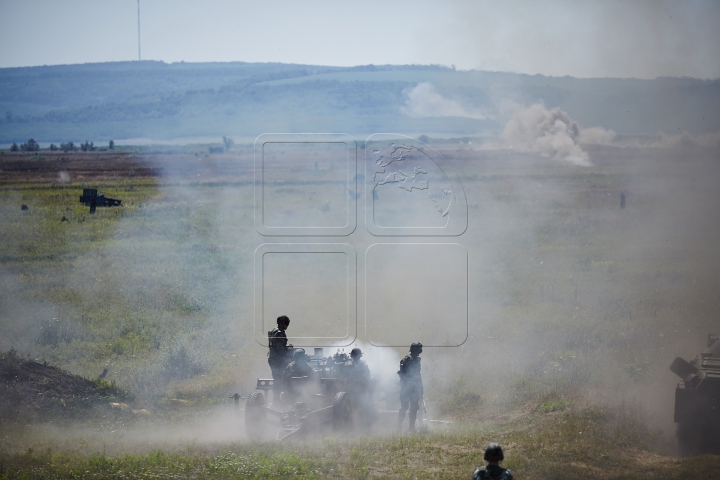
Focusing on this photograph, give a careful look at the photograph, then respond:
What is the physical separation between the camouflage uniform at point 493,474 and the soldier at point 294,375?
646cm

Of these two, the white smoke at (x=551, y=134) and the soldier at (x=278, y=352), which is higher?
the white smoke at (x=551, y=134)

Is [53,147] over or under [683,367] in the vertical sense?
over

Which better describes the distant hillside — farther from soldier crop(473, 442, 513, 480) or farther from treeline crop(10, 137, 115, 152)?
soldier crop(473, 442, 513, 480)

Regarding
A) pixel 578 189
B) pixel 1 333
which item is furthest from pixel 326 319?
pixel 578 189

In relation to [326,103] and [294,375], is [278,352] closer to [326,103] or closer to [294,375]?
[294,375]

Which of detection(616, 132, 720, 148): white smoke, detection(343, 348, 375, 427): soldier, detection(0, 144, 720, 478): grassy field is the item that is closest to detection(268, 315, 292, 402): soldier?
detection(343, 348, 375, 427): soldier

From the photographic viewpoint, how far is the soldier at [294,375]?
44.9 feet

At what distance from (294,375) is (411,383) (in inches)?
90.3

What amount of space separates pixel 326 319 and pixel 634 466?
34.6 ft

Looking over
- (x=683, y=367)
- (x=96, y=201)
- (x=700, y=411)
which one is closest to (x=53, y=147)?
(x=96, y=201)

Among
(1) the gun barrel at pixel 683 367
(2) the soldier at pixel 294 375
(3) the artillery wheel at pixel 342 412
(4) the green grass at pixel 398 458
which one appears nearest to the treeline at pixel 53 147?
(2) the soldier at pixel 294 375

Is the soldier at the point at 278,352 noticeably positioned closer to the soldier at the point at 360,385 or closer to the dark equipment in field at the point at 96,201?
the soldier at the point at 360,385

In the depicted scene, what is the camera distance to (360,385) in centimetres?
1449
